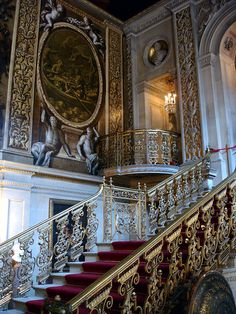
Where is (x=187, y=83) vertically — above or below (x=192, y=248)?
above

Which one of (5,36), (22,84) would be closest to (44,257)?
(22,84)

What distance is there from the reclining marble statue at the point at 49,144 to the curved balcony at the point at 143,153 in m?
1.21

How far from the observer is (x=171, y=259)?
3.52 meters

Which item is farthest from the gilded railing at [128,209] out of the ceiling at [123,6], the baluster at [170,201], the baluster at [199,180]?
the ceiling at [123,6]

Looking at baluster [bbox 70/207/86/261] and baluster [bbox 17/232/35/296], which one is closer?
baluster [bbox 17/232/35/296]

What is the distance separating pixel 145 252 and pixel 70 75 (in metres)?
7.21

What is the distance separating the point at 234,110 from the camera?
8.89m

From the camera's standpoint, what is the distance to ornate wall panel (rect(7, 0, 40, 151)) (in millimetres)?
8094

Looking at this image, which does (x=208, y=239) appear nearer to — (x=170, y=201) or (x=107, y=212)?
(x=107, y=212)

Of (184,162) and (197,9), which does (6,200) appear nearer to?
(184,162)

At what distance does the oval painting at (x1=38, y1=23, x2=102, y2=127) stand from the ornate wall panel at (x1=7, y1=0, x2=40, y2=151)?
1.13ft

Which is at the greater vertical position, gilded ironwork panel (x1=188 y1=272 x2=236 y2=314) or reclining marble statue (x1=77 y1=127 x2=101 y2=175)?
reclining marble statue (x1=77 y1=127 x2=101 y2=175)

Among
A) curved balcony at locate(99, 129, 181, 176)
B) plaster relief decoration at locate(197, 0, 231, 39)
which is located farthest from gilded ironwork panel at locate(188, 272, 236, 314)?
plaster relief decoration at locate(197, 0, 231, 39)

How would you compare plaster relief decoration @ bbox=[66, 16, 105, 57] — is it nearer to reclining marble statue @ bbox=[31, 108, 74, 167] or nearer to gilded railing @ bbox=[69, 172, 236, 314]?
reclining marble statue @ bbox=[31, 108, 74, 167]
